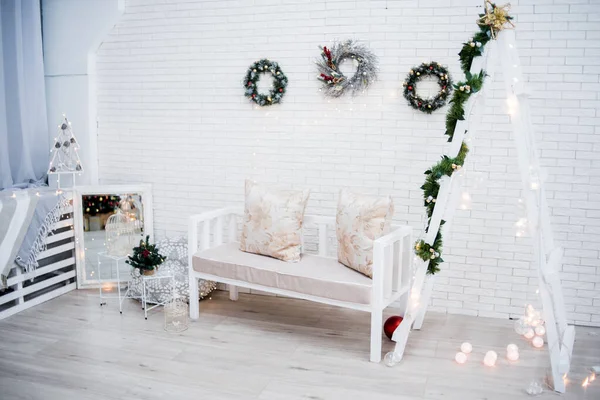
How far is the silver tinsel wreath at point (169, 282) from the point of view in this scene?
434cm

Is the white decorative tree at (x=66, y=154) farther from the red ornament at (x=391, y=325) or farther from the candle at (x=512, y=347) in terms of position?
the candle at (x=512, y=347)

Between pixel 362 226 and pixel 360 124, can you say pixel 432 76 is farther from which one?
pixel 362 226

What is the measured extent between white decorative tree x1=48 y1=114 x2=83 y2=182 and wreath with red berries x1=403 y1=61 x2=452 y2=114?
9.51ft

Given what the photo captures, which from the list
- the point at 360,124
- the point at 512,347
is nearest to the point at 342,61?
the point at 360,124

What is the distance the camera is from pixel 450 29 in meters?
4.07

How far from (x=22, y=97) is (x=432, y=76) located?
11.5ft

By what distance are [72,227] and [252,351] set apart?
7.19 feet

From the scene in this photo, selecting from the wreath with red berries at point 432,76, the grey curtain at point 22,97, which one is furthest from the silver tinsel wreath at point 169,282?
A: the wreath with red berries at point 432,76

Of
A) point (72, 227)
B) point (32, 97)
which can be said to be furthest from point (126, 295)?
point (32, 97)

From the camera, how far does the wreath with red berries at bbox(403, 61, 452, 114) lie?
13.3 feet

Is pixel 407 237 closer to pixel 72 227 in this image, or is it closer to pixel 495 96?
pixel 495 96

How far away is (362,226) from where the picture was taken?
366cm

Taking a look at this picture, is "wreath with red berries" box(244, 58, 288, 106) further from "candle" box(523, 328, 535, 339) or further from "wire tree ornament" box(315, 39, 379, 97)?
"candle" box(523, 328, 535, 339)

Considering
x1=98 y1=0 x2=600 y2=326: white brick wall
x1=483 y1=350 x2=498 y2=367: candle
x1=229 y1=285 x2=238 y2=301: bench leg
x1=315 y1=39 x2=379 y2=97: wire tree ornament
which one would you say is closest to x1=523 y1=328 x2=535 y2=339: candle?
x1=98 y1=0 x2=600 y2=326: white brick wall
